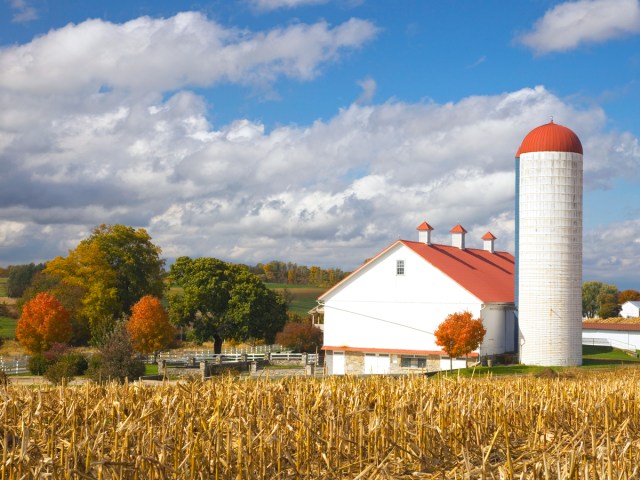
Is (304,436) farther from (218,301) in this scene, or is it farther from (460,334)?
(218,301)

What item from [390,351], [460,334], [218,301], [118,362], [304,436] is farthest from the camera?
[218,301]

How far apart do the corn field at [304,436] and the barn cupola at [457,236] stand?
46.9 metres

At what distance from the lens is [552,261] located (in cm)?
4875

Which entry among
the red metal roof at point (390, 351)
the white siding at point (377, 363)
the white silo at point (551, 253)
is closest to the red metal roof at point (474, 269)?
the white silo at point (551, 253)

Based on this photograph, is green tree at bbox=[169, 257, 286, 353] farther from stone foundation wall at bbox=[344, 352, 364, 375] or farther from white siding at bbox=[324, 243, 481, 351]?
stone foundation wall at bbox=[344, 352, 364, 375]

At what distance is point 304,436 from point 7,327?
7855 centimetres

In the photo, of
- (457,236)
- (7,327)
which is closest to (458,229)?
(457,236)

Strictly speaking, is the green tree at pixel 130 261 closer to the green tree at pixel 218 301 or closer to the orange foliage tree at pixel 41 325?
the green tree at pixel 218 301

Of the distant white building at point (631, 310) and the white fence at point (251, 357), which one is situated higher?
the distant white building at point (631, 310)

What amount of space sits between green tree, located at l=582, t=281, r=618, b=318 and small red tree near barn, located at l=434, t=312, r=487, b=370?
67.0 meters

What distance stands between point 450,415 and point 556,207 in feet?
128

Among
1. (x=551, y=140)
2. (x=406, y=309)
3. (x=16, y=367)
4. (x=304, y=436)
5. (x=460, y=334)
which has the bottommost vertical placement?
(x=16, y=367)

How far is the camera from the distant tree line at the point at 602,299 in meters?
105

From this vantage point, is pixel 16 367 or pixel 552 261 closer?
pixel 552 261
